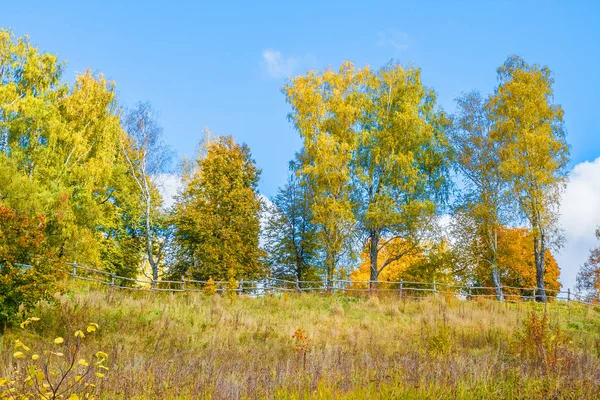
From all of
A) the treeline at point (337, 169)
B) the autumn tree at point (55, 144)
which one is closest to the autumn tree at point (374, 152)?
the treeline at point (337, 169)

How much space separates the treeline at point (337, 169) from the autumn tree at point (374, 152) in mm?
66

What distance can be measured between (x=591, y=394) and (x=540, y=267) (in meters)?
18.7

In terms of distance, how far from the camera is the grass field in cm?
534

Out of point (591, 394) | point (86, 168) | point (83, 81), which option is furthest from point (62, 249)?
point (591, 394)

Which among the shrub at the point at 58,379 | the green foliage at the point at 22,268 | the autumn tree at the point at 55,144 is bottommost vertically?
the shrub at the point at 58,379

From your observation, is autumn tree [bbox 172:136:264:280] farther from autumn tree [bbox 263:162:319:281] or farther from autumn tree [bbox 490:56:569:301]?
autumn tree [bbox 490:56:569:301]

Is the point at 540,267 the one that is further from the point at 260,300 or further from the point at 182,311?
the point at 182,311

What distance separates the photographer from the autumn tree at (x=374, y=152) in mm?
22469

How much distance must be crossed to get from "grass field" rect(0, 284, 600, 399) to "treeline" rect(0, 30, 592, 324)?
4.91 meters

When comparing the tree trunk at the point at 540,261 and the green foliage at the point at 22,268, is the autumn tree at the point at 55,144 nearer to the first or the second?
the green foliage at the point at 22,268

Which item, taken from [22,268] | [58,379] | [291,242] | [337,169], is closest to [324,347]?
[58,379]

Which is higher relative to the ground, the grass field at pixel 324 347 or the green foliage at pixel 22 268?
the green foliage at pixel 22 268

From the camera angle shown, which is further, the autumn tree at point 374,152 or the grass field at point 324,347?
the autumn tree at point 374,152

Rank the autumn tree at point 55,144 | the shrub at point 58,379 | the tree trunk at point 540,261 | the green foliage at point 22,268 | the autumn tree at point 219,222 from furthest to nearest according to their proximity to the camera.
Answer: the autumn tree at point 219,222 → the tree trunk at point 540,261 → the autumn tree at point 55,144 → the green foliage at point 22,268 → the shrub at point 58,379
